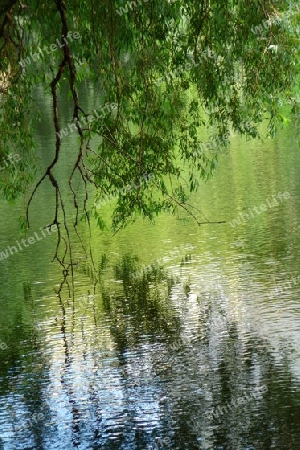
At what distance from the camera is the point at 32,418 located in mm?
5906

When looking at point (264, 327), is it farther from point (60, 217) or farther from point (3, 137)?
point (60, 217)

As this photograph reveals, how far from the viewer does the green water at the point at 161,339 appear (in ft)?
18.3

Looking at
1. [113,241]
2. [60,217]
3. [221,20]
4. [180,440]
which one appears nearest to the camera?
[180,440]

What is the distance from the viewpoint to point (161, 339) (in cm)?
727

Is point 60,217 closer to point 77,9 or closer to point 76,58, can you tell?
point 76,58

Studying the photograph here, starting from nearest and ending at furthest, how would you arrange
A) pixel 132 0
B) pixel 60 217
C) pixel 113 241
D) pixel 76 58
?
pixel 132 0
pixel 76 58
pixel 113 241
pixel 60 217

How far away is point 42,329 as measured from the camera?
25.6ft

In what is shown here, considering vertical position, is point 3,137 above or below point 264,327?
above

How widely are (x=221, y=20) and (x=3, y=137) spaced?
1974 millimetres

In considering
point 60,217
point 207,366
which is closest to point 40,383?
point 207,366

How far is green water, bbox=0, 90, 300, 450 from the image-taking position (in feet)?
18.3

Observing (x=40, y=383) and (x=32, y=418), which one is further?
(x=40, y=383)

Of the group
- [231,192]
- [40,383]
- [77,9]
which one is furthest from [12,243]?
[77,9]

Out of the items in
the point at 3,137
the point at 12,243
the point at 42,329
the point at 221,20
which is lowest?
the point at 42,329
